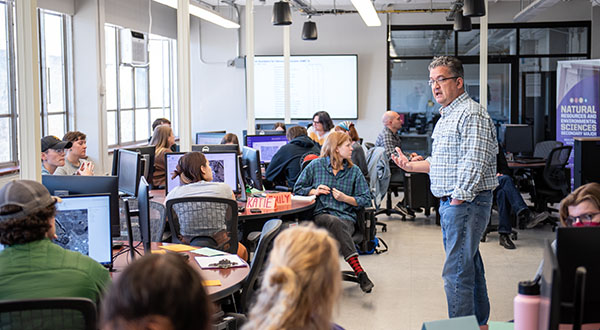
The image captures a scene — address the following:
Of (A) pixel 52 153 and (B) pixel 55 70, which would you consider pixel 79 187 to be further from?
(B) pixel 55 70

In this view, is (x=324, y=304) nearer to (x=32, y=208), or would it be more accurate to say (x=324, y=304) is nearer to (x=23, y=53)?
(x=32, y=208)

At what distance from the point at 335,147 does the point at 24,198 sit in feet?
11.8

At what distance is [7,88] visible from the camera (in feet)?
26.3

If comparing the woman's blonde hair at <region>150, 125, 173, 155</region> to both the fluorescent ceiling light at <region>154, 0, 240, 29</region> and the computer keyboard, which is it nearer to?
the fluorescent ceiling light at <region>154, 0, 240, 29</region>

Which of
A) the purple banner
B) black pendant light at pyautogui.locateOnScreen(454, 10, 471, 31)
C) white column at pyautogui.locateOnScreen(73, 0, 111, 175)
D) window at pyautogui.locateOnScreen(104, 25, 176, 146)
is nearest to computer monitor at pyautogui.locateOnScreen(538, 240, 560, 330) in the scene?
white column at pyautogui.locateOnScreen(73, 0, 111, 175)

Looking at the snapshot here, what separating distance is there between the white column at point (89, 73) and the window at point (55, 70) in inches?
4.7

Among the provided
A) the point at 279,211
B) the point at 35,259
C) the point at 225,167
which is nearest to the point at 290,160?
the point at 225,167

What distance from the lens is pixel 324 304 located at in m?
1.68

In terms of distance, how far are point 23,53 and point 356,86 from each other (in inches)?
403

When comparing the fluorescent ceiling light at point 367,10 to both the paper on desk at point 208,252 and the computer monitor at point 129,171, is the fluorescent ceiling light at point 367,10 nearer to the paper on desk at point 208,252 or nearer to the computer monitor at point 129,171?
the computer monitor at point 129,171

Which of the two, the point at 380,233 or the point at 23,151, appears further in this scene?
the point at 380,233

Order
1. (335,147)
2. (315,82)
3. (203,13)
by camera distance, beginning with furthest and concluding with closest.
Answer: (315,82) → (203,13) → (335,147)

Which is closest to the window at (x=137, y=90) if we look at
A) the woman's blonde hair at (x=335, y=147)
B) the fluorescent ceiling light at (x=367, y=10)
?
the fluorescent ceiling light at (x=367, y=10)

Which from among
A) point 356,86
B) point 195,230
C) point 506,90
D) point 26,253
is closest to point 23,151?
point 195,230
